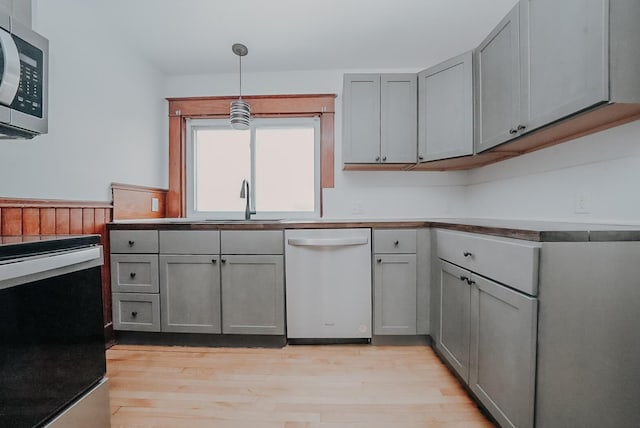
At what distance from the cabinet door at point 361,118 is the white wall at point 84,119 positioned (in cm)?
169

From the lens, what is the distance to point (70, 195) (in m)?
1.67

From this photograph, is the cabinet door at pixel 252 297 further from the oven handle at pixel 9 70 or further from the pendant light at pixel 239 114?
the oven handle at pixel 9 70

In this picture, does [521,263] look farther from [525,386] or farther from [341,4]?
[341,4]

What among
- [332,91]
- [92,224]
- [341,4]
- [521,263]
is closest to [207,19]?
[341,4]

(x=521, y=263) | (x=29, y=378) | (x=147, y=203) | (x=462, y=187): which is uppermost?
(x=462, y=187)

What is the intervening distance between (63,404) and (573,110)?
2132mm

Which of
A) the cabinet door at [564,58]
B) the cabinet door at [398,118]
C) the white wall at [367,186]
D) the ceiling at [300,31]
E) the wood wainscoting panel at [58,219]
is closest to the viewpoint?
the cabinet door at [564,58]

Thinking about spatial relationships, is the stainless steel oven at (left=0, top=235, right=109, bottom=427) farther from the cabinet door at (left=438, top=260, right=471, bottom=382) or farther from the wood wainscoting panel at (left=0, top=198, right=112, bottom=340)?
the cabinet door at (left=438, top=260, right=471, bottom=382)

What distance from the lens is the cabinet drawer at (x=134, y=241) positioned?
74.4 inches

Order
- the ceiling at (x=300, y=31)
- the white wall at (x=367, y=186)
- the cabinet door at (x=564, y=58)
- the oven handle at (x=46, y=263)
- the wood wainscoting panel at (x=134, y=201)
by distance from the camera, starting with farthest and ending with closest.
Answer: the white wall at (x=367, y=186) < the wood wainscoting panel at (x=134, y=201) < the ceiling at (x=300, y=31) < the cabinet door at (x=564, y=58) < the oven handle at (x=46, y=263)

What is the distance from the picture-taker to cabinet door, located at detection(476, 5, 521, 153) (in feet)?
4.71

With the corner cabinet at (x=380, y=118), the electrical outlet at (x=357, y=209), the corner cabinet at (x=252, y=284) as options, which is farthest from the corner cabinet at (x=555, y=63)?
the corner cabinet at (x=252, y=284)

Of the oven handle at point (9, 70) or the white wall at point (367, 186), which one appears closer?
the oven handle at point (9, 70)

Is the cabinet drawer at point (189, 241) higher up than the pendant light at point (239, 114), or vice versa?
the pendant light at point (239, 114)
